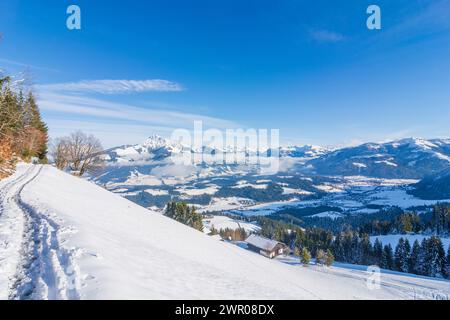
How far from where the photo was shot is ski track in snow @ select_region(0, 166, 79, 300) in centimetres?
746

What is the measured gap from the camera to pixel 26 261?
31.6 ft

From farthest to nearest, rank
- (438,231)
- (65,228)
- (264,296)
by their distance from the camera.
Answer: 1. (438,231)
2. (65,228)
3. (264,296)

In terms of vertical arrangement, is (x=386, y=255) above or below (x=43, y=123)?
below

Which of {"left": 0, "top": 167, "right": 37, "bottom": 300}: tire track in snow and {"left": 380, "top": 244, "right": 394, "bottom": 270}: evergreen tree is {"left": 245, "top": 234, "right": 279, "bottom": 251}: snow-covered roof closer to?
{"left": 380, "top": 244, "right": 394, "bottom": 270}: evergreen tree

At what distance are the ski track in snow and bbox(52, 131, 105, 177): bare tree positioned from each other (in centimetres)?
4482

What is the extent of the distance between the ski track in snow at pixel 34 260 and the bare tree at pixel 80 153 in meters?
44.8

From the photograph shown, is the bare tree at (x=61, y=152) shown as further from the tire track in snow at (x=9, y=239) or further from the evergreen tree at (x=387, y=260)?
the evergreen tree at (x=387, y=260)

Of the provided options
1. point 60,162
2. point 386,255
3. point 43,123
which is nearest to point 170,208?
point 60,162

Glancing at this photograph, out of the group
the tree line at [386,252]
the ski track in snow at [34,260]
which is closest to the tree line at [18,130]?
the ski track in snow at [34,260]

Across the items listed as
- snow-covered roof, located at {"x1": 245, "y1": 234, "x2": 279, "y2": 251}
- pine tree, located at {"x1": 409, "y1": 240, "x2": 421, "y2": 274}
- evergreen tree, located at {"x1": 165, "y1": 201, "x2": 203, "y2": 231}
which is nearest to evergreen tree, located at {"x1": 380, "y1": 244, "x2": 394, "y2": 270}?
pine tree, located at {"x1": 409, "y1": 240, "x2": 421, "y2": 274}

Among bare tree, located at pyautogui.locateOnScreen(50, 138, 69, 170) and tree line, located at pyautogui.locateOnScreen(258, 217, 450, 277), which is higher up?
bare tree, located at pyautogui.locateOnScreen(50, 138, 69, 170)

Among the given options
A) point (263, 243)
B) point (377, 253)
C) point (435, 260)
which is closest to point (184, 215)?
point (263, 243)
